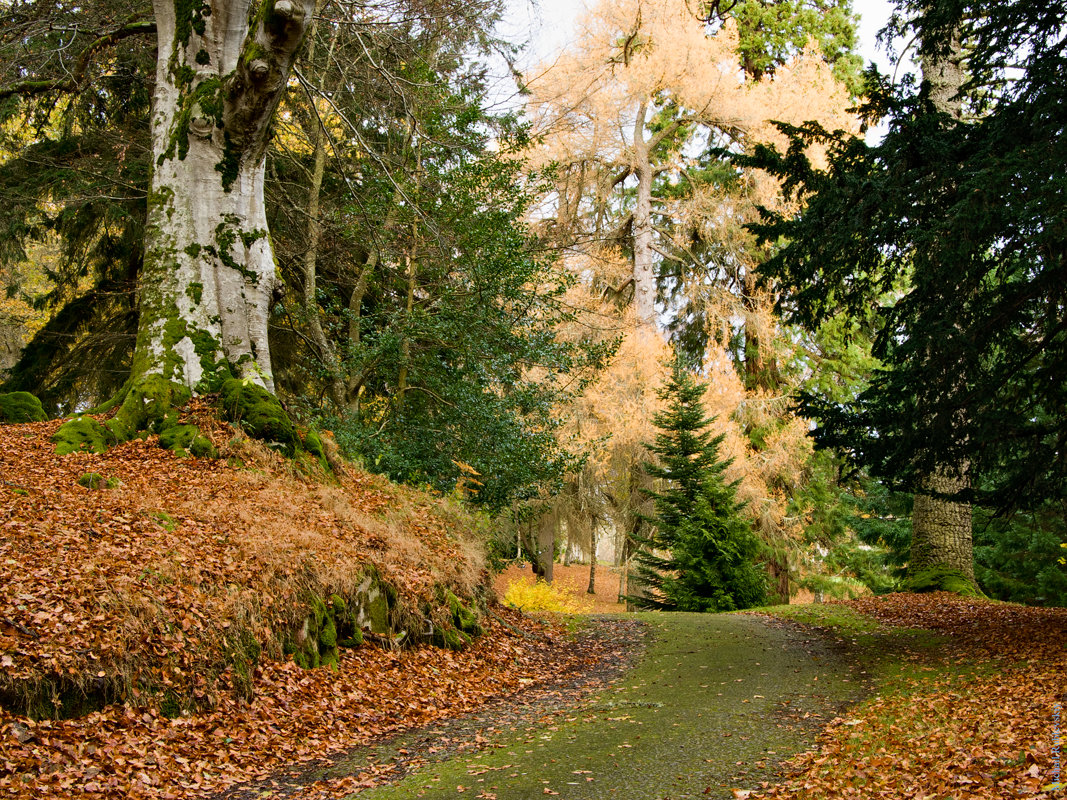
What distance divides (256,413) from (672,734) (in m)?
5.70

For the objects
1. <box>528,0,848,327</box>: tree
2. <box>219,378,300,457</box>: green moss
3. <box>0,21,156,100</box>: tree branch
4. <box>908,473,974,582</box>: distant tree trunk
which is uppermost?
<box>528,0,848,327</box>: tree

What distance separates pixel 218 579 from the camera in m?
5.55

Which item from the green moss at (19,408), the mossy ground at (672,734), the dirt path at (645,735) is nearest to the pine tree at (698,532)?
the mossy ground at (672,734)

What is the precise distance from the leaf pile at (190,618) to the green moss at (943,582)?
669 cm

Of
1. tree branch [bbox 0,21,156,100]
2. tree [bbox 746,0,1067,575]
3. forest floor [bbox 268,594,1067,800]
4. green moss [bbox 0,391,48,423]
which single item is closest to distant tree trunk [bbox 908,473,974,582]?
forest floor [bbox 268,594,1067,800]

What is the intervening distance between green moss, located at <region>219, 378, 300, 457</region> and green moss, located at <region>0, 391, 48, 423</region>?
272cm

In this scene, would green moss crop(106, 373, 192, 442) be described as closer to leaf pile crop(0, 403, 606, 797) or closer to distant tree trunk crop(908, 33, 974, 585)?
leaf pile crop(0, 403, 606, 797)

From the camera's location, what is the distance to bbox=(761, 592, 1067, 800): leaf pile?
4.00m

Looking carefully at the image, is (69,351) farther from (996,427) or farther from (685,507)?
(996,427)

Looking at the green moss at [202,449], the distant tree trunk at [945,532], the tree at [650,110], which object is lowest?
the distant tree trunk at [945,532]

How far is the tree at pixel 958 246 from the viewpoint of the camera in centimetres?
645

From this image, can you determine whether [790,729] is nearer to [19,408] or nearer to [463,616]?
[463,616]

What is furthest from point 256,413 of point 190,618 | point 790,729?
point 790,729

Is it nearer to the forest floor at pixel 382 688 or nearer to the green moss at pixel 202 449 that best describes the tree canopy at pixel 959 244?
the forest floor at pixel 382 688
